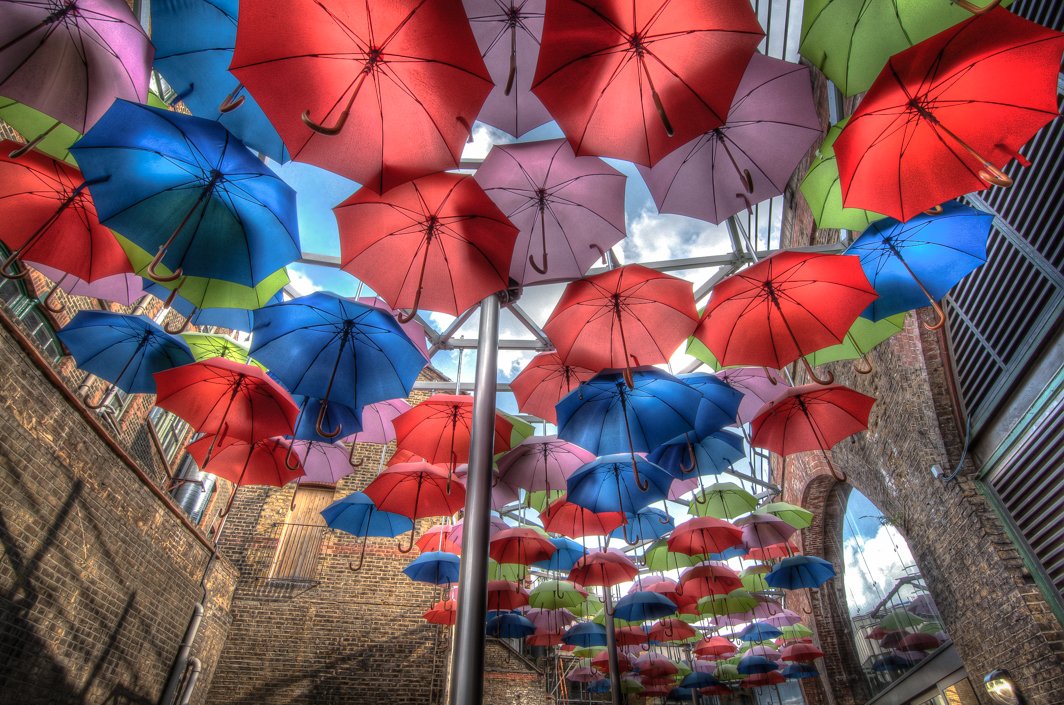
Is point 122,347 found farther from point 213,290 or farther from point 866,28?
point 866,28

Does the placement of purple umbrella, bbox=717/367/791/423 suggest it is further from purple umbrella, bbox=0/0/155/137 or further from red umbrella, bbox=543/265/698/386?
purple umbrella, bbox=0/0/155/137

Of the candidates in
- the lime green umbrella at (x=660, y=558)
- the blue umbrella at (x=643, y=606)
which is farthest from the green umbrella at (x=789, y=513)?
the blue umbrella at (x=643, y=606)

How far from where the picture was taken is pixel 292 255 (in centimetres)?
436

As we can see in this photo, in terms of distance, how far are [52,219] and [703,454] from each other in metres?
7.10

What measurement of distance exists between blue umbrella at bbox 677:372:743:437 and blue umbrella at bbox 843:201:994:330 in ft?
4.86

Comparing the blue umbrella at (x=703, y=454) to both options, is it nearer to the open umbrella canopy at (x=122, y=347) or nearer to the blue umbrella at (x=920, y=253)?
the blue umbrella at (x=920, y=253)

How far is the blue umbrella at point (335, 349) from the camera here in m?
5.10

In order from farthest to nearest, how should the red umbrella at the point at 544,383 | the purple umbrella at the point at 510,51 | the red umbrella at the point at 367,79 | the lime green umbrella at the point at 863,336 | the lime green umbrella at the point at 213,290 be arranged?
the red umbrella at the point at 544,383 → the lime green umbrella at the point at 863,336 → the lime green umbrella at the point at 213,290 → the purple umbrella at the point at 510,51 → the red umbrella at the point at 367,79

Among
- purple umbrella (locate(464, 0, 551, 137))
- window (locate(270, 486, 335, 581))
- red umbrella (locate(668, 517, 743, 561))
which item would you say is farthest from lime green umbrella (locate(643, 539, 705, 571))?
purple umbrella (locate(464, 0, 551, 137))

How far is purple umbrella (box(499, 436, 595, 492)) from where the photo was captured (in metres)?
7.04

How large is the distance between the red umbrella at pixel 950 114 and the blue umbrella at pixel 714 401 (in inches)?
98.7

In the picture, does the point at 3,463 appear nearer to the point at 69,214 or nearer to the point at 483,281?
the point at 69,214

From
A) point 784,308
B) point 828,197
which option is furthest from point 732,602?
point 828,197

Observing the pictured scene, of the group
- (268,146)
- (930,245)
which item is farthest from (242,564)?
(930,245)
